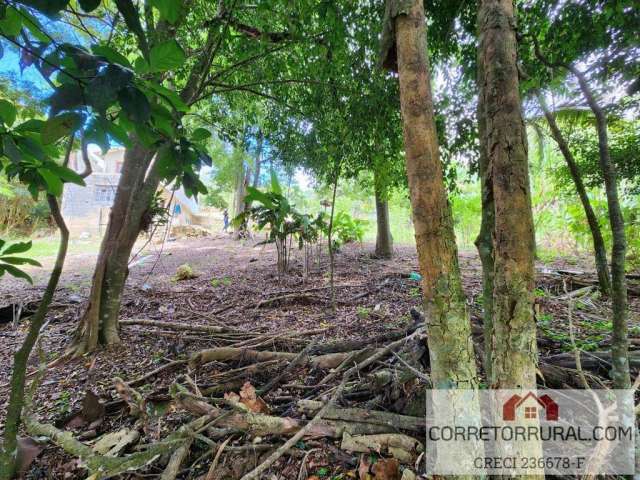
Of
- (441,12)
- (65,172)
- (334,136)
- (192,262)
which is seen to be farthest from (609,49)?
(192,262)

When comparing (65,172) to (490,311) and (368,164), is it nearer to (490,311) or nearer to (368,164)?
(490,311)

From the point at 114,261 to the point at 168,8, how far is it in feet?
7.16

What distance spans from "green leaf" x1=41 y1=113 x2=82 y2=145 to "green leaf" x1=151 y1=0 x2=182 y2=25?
0.96ft

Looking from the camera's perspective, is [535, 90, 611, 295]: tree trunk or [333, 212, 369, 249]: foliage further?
[333, 212, 369, 249]: foliage

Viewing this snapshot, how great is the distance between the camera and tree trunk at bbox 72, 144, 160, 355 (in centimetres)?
222

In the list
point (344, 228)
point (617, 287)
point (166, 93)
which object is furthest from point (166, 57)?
point (344, 228)

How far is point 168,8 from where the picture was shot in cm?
65

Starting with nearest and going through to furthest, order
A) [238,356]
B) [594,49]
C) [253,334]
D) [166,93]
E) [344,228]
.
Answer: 1. [166,93]
2. [594,49]
3. [238,356]
4. [253,334]
5. [344,228]

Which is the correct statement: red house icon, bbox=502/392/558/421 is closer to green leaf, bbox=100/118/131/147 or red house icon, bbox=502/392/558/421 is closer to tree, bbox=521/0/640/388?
tree, bbox=521/0/640/388

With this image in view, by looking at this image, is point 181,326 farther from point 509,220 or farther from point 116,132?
point 509,220

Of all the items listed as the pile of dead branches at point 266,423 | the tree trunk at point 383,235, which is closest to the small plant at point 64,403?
the pile of dead branches at point 266,423

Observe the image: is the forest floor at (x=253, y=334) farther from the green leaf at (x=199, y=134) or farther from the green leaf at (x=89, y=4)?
the green leaf at (x=89, y=4)

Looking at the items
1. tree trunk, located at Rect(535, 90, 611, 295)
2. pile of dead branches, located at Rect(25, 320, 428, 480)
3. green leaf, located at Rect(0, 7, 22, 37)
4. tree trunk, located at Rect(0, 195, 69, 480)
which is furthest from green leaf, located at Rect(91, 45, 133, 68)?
tree trunk, located at Rect(535, 90, 611, 295)

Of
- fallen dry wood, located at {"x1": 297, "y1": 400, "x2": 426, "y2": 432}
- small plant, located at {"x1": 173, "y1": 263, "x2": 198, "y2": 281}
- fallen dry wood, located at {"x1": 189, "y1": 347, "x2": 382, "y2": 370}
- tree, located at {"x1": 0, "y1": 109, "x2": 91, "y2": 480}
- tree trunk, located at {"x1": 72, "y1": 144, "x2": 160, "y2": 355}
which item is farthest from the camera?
small plant, located at {"x1": 173, "y1": 263, "x2": 198, "y2": 281}
